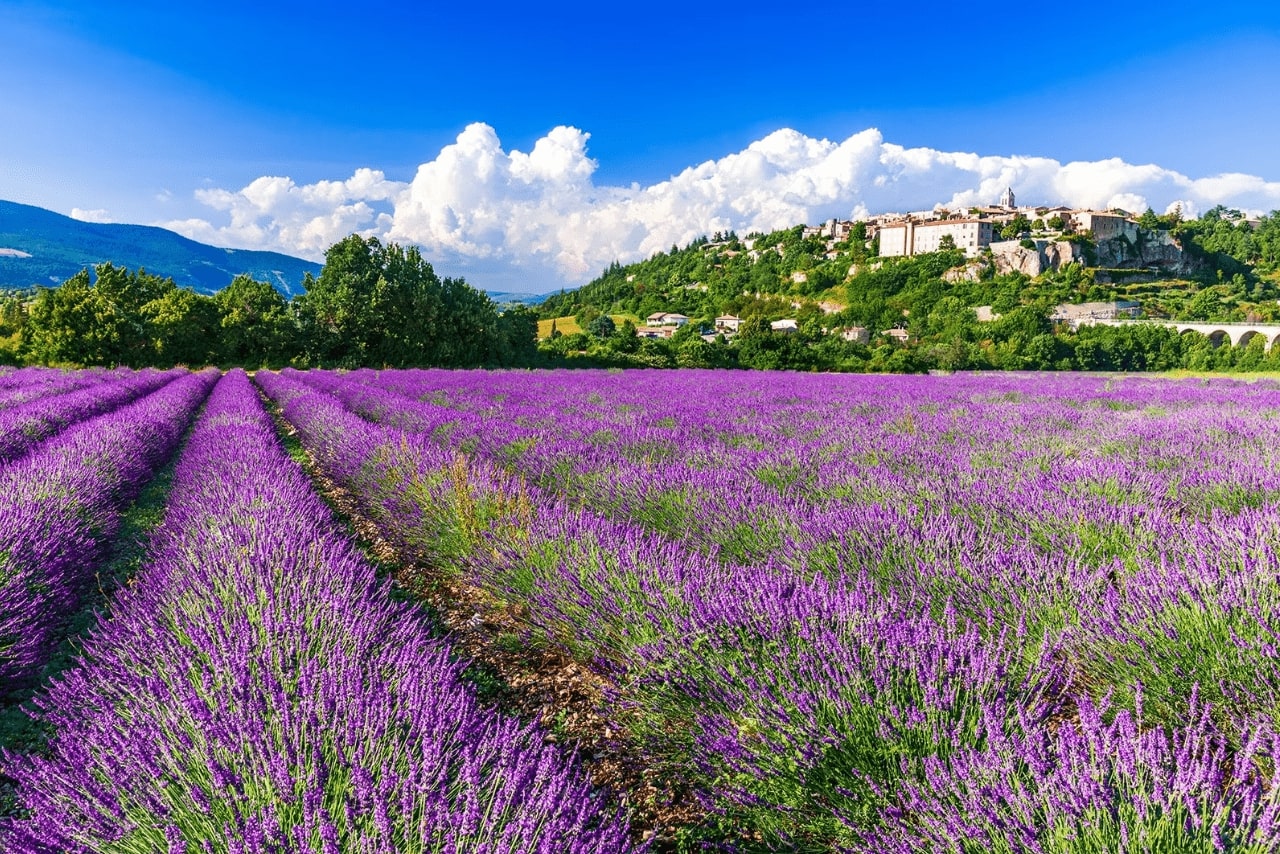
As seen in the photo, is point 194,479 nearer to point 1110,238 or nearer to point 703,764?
point 703,764

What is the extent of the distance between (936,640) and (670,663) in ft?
2.31

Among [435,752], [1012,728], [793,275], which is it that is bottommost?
[1012,728]

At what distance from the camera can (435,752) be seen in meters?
1.17

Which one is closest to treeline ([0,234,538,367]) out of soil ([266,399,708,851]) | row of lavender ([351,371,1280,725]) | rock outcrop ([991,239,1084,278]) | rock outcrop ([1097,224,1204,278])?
row of lavender ([351,371,1280,725])

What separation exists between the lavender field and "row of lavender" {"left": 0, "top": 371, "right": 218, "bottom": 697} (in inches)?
1.2

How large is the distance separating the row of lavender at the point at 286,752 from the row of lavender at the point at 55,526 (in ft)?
2.15

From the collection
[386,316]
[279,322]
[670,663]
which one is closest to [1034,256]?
[386,316]

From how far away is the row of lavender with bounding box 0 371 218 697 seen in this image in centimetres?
250

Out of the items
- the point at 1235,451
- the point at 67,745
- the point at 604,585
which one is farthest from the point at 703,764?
the point at 1235,451

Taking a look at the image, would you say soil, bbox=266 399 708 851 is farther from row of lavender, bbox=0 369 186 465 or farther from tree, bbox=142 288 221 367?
tree, bbox=142 288 221 367

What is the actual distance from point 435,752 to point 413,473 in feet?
10.8

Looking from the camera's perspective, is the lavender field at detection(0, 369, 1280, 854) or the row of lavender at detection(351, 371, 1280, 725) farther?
the row of lavender at detection(351, 371, 1280, 725)

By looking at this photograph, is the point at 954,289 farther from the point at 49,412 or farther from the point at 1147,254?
the point at 49,412

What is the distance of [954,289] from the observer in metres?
80.1
